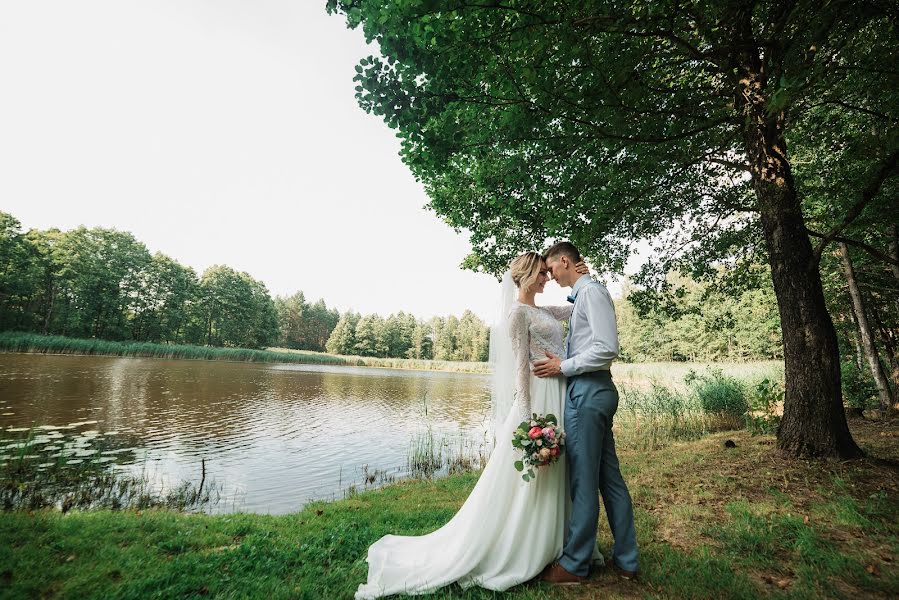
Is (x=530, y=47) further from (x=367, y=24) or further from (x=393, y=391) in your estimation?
(x=393, y=391)

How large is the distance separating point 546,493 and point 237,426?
12.4 metres

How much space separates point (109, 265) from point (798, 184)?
62.0 meters

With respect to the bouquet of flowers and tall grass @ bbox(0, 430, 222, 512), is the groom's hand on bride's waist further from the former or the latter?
tall grass @ bbox(0, 430, 222, 512)

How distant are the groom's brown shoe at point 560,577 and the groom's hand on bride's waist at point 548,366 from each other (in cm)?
145

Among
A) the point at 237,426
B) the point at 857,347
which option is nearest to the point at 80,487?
the point at 237,426

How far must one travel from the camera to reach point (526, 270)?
3.56 metres

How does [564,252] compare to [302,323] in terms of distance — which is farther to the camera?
[302,323]

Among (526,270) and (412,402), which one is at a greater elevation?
(526,270)

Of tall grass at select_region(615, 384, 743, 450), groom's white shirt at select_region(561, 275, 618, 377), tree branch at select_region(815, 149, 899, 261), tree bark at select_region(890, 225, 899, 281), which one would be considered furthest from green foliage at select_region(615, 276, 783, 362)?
groom's white shirt at select_region(561, 275, 618, 377)

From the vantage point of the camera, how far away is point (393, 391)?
25.0 metres

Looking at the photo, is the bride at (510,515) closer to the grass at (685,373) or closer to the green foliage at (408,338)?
the grass at (685,373)

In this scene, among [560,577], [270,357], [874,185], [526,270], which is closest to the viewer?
[560,577]

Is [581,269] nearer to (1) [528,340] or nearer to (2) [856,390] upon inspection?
(1) [528,340]

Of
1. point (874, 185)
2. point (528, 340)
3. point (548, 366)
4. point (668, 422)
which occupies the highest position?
point (874, 185)
